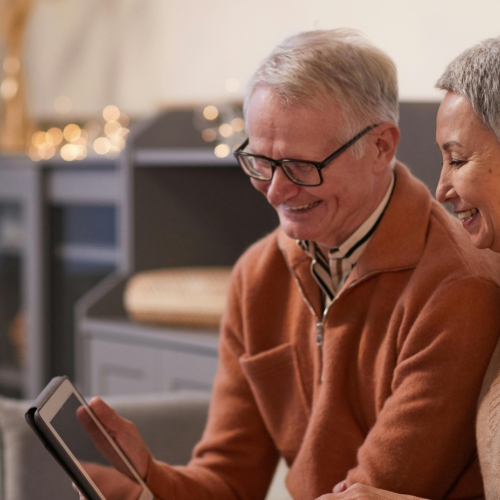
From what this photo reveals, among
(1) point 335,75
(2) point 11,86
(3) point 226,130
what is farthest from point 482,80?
(2) point 11,86

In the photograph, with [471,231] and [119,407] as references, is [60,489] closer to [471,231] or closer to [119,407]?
[119,407]

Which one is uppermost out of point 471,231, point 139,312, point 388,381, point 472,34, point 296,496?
point 472,34

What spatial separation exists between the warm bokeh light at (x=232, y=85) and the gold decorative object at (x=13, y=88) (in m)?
0.98

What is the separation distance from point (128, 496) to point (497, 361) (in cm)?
55

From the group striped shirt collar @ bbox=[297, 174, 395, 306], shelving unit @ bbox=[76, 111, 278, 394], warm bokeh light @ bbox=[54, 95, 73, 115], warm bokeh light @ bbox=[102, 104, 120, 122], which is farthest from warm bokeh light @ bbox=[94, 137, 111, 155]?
striped shirt collar @ bbox=[297, 174, 395, 306]

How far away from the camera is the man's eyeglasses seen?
1.12m

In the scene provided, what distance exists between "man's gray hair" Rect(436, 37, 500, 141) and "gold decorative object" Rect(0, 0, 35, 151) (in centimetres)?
266

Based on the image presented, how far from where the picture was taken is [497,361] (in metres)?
1.03

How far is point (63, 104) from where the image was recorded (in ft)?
11.6

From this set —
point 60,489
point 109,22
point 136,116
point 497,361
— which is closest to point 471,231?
point 497,361

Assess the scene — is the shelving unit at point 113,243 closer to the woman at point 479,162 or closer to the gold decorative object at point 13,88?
the gold decorative object at point 13,88

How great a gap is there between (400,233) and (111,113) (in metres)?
2.35

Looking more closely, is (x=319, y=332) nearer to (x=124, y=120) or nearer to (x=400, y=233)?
(x=400, y=233)

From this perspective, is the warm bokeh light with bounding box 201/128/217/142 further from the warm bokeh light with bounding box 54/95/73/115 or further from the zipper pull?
the zipper pull
